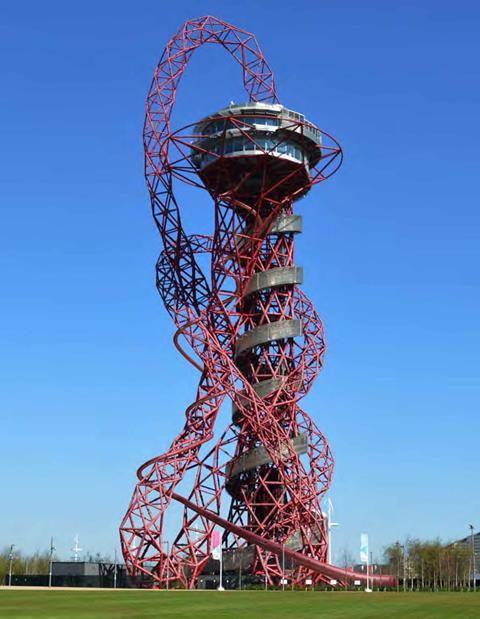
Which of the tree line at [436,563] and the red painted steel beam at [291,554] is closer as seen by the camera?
the red painted steel beam at [291,554]

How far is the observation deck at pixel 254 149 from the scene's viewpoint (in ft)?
243

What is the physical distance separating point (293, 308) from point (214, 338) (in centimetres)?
829

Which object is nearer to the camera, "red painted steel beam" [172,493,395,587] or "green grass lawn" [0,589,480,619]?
"green grass lawn" [0,589,480,619]

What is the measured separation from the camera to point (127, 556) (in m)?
70.1

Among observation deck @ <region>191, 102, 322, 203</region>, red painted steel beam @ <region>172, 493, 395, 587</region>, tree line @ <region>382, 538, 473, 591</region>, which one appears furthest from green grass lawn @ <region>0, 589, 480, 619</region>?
tree line @ <region>382, 538, 473, 591</region>

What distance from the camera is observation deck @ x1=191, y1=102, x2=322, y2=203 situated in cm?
7412

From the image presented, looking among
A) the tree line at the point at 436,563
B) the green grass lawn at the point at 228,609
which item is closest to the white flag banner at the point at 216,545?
the green grass lawn at the point at 228,609

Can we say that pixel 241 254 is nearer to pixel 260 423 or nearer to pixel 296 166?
pixel 296 166

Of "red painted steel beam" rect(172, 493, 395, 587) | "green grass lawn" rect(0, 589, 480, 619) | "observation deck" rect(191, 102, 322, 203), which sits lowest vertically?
"green grass lawn" rect(0, 589, 480, 619)

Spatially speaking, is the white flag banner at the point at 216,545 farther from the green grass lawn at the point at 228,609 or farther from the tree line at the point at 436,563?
the tree line at the point at 436,563

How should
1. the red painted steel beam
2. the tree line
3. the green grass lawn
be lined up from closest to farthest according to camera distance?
1. the green grass lawn
2. the red painted steel beam
3. the tree line

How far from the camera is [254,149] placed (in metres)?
74.1

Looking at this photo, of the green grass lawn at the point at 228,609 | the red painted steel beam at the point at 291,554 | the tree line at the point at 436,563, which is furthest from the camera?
the tree line at the point at 436,563

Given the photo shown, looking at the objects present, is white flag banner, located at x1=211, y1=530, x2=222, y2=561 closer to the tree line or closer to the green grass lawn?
the green grass lawn
